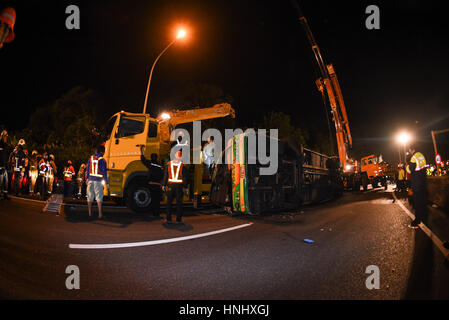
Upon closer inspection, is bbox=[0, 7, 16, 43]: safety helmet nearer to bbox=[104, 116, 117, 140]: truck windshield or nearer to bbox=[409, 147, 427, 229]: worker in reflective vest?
bbox=[104, 116, 117, 140]: truck windshield

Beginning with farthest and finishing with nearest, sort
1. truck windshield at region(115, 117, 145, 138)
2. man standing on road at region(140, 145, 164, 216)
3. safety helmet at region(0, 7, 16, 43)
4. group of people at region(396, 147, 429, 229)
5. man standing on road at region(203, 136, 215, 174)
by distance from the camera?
man standing on road at region(203, 136, 215, 174)
truck windshield at region(115, 117, 145, 138)
man standing on road at region(140, 145, 164, 216)
group of people at region(396, 147, 429, 229)
safety helmet at region(0, 7, 16, 43)

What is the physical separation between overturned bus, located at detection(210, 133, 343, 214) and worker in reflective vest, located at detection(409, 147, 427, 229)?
10.5 ft

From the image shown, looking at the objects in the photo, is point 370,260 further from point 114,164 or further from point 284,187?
point 114,164

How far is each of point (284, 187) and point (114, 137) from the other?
543 centimetres

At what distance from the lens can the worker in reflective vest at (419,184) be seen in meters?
5.94

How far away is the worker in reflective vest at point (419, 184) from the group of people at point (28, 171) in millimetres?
11660

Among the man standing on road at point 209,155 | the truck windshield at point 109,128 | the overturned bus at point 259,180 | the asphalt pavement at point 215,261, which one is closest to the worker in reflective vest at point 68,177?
the truck windshield at point 109,128

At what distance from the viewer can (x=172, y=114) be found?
8562mm

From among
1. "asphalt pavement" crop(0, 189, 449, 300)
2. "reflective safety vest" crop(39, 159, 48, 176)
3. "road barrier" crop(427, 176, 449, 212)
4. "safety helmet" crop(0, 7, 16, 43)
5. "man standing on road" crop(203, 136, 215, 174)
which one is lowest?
"asphalt pavement" crop(0, 189, 449, 300)

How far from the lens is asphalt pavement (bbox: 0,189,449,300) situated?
251 centimetres

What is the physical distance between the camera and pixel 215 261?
3391mm

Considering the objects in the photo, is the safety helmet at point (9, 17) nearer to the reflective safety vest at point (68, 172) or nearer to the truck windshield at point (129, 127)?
the truck windshield at point (129, 127)

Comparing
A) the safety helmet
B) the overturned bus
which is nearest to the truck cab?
the overturned bus

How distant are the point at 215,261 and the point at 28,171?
11882mm
